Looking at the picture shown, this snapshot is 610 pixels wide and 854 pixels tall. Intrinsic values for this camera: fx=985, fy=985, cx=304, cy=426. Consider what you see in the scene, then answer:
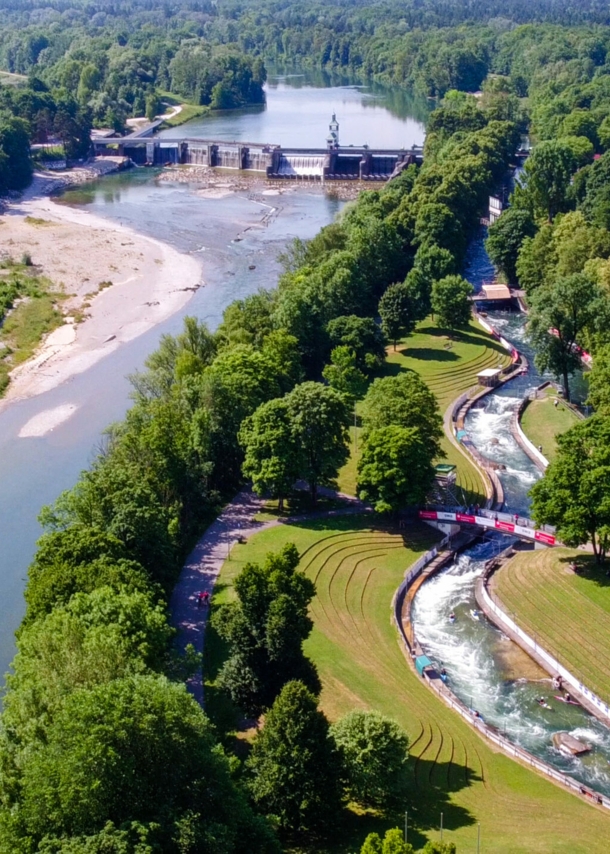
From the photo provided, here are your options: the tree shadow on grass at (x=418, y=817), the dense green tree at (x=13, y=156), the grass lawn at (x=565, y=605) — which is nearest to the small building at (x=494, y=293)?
the grass lawn at (x=565, y=605)

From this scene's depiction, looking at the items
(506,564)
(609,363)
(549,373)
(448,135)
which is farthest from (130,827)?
(448,135)

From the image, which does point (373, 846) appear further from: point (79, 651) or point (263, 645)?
point (79, 651)

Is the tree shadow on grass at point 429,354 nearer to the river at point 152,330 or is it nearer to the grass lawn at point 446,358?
the grass lawn at point 446,358

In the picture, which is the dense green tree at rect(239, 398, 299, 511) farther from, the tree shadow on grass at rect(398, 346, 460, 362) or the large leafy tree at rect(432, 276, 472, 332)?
the large leafy tree at rect(432, 276, 472, 332)

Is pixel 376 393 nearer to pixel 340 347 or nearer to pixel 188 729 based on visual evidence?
pixel 340 347

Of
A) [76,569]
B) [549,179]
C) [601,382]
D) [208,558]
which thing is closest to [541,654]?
[208,558]

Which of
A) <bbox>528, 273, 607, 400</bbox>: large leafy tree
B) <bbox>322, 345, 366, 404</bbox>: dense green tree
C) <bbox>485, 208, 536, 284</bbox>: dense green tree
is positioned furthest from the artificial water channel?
<bbox>485, 208, 536, 284</bbox>: dense green tree
